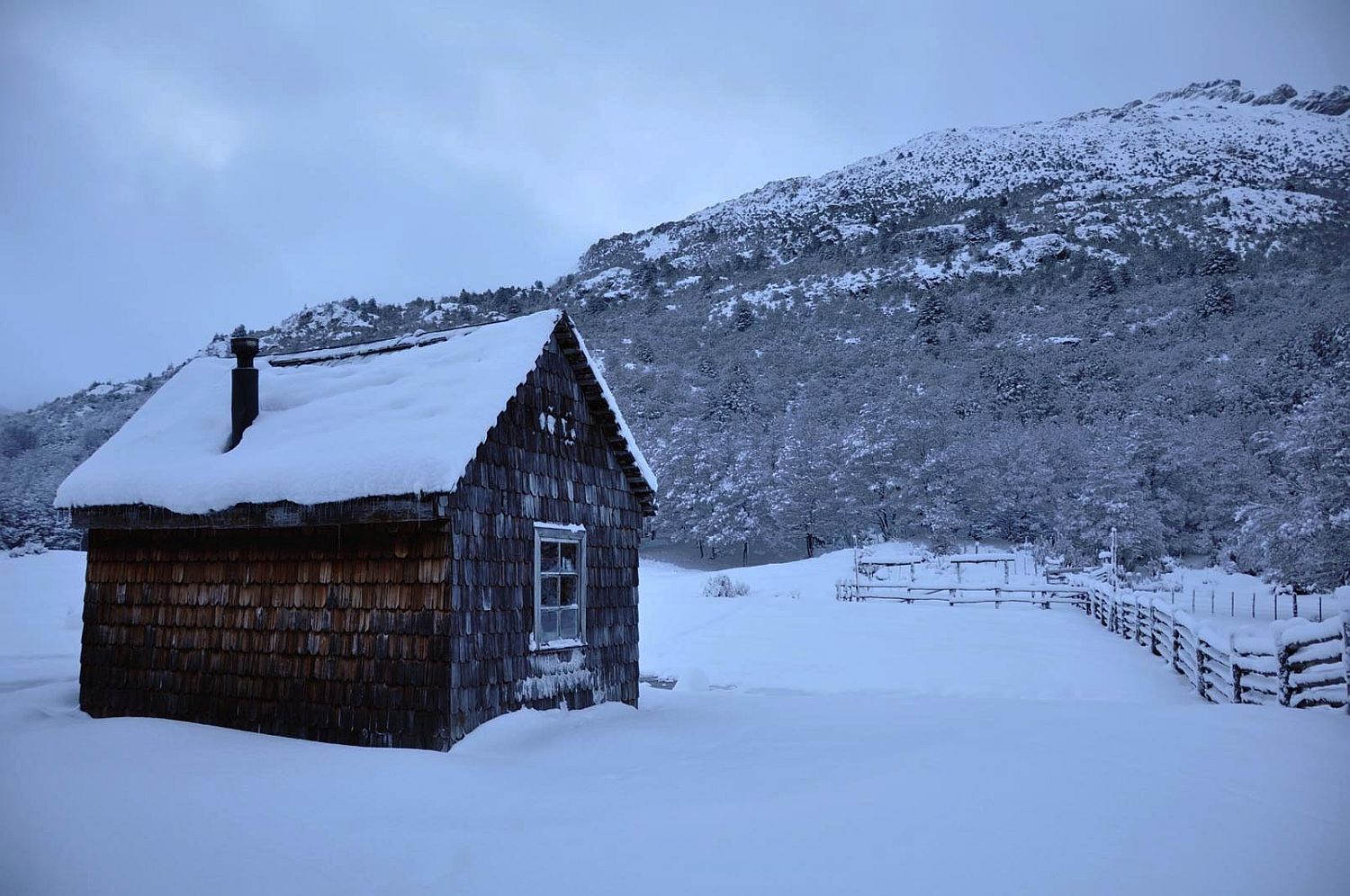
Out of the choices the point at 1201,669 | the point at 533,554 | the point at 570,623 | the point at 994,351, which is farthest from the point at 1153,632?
the point at 994,351

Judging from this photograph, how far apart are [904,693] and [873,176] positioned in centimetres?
13826

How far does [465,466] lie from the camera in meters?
8.63

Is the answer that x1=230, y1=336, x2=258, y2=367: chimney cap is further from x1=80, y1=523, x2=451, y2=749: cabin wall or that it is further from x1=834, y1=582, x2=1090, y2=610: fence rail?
x1=834, y1=582, x2=1090, y2=610: fence rail

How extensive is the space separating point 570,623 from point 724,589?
21.3 meters

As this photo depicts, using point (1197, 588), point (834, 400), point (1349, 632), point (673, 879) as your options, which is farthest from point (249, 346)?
→ point (834, 400)

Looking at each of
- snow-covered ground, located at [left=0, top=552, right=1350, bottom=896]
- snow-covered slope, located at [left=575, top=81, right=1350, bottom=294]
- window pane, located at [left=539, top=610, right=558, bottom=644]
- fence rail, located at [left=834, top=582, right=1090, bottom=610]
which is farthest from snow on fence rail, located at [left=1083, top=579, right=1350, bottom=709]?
snow-covered slope, located at [left=575, top=81, right=1350, bottom=294]

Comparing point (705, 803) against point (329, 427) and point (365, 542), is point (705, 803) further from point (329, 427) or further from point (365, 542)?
point (329, 427)

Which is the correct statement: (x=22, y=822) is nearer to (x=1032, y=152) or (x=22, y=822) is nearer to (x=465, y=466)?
(x=465, y=466)

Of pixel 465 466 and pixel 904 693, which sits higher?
pixel 465 466

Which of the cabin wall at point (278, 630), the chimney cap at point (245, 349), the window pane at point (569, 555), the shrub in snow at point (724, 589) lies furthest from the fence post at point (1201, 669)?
the shrub in snow at point (724, 589)

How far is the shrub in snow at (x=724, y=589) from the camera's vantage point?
3173 cm

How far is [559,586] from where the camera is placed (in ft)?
35.5

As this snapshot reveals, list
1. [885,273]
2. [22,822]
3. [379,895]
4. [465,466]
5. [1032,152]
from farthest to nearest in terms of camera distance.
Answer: [1032,152] → [885,273] → [465,466] → [22,822] → [379,895]

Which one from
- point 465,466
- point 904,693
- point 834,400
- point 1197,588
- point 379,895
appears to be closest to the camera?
point 379,895
